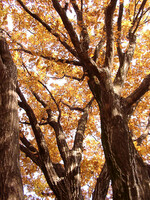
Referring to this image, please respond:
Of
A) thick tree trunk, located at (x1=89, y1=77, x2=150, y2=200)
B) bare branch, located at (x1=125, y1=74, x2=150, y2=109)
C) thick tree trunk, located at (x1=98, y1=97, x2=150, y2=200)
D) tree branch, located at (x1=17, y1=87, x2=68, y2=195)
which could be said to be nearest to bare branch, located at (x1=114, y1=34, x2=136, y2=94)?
bare branch, located at (x1=125, y1=74, x2=150, y2=109)

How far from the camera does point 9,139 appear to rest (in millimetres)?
2758

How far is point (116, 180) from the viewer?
120 inches

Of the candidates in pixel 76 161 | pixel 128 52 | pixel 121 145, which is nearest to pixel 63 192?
pixel 76 161

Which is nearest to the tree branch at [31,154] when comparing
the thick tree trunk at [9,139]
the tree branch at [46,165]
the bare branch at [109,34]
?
the tree branch at [46,165]

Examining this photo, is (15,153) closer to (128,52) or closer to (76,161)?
(76,161)

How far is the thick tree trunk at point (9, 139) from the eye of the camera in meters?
2.33

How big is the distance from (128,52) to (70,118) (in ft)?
18.9

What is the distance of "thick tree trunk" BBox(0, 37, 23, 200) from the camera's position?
7.64ft

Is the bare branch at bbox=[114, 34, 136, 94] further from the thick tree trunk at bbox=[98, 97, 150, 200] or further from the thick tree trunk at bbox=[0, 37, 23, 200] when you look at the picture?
the thick tree trunk at bbox=[0, 37, 23, 200]

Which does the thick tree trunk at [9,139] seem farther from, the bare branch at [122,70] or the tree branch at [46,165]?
the bare branch at [122,70]

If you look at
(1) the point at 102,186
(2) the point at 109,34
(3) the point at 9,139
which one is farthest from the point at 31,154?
(2) the point at 109,34

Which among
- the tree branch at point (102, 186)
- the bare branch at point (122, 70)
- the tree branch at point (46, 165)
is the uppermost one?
the bare branch at point (122, 70)

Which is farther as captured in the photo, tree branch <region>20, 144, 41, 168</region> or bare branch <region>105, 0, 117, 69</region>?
tree branch <region>20, 144, 41, 168</region>

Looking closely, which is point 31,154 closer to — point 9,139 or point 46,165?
point 46,165
